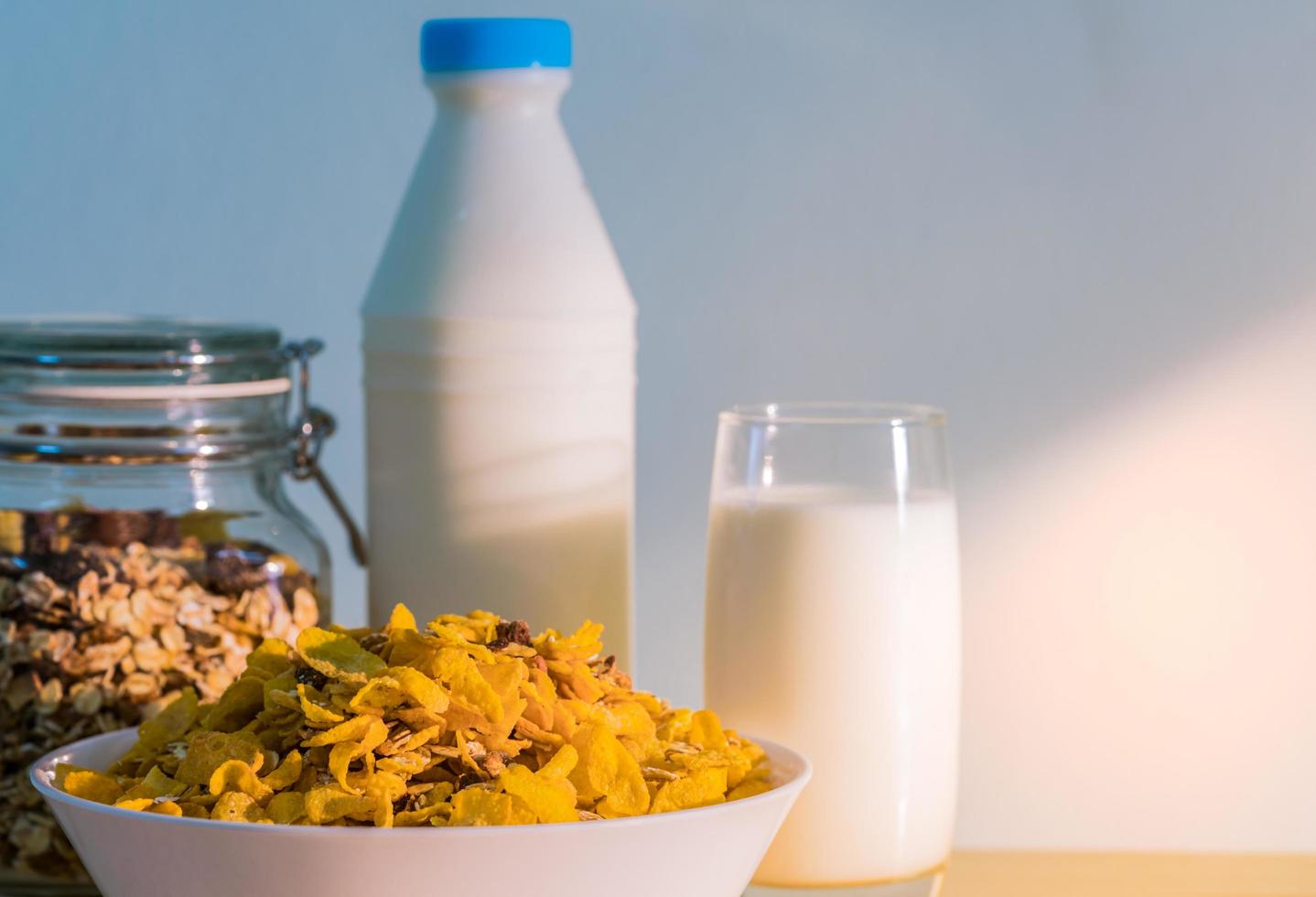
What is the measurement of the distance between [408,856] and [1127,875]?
0.42 meters

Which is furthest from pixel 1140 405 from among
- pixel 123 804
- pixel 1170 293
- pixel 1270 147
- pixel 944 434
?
pixel 123 804

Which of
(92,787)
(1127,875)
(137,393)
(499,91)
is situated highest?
(499,91)

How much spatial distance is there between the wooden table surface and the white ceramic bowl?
0.86 ft

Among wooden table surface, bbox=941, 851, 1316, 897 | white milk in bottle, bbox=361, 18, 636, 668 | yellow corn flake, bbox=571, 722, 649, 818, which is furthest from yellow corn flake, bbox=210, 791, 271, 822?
wooden table surface, bbox=941, 851, 1316, 897

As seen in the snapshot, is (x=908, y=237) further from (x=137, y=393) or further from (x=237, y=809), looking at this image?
(x=237, y=809)

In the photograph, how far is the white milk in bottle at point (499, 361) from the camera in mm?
674

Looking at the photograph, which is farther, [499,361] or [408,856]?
[499,361]

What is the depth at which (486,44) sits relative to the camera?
683 millimetres

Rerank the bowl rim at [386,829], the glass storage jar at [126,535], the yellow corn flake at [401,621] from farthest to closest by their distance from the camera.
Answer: the glass storage jar at [126,535]
the yellow corn flake at [401,621]
the bowl rim at [386,829]

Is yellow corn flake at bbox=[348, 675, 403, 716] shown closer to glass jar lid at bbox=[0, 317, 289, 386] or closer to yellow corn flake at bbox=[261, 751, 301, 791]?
yellow corn flake at bbox=[261, 751, 301, 791]

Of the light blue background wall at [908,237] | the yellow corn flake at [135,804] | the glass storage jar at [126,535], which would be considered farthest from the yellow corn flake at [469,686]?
the light blue background wall at [908,237]

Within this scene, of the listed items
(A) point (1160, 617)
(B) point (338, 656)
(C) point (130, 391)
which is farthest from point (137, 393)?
(A) point (1160, 617)

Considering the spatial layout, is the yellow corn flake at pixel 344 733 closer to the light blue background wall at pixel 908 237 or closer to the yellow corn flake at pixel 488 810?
the yellow corn flake at pixel 488 810

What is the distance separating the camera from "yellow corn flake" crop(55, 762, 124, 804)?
51 centimetres
